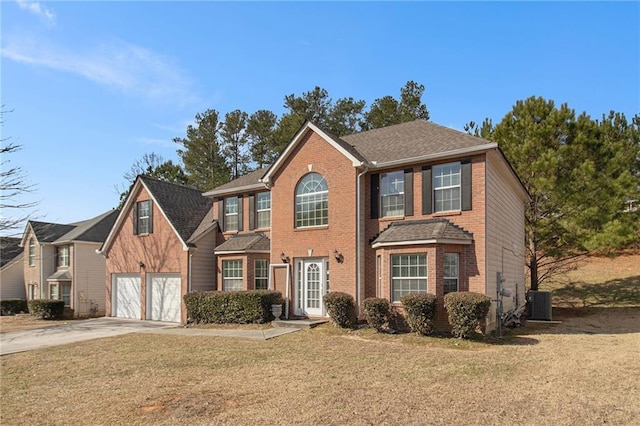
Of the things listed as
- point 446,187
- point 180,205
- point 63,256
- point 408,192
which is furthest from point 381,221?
point 63,256

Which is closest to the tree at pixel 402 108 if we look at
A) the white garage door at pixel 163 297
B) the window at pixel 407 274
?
the white garage door at pixel 163 297

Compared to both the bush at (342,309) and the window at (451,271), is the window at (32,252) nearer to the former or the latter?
the bush at (342,309)

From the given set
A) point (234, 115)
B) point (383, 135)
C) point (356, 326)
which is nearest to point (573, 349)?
point (356, 326)

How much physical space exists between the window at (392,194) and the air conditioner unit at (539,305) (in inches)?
310

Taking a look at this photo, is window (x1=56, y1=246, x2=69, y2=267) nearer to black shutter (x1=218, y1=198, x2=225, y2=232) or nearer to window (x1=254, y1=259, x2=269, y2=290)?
black shutter (x1=218, y1=198, x2=225, y2=232)


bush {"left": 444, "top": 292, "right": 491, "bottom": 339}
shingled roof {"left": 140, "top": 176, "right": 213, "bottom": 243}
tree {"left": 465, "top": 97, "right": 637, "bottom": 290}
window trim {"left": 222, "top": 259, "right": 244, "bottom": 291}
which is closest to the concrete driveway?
window trim {"left": 222, "top": 259, "right": 244, "bottom": 291}

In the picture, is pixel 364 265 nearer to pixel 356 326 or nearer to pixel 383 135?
pixel 356 326

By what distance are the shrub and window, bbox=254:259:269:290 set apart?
2320cm

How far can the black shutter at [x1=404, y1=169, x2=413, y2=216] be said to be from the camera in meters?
16.0

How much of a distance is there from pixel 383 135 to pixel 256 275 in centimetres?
815

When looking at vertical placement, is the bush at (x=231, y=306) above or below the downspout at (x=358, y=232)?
below

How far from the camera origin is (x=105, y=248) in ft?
81.3

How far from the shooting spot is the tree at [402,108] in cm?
3750

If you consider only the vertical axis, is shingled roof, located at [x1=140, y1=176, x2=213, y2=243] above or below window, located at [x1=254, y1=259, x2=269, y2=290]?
above
